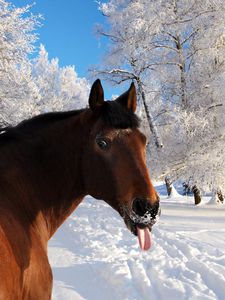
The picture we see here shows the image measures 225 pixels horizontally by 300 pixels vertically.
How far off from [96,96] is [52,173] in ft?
2.02

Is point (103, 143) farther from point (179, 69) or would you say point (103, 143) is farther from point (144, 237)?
point (179, 69)

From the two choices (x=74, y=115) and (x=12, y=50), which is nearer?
(x=74, y=115)

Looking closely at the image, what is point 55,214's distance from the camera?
2557 mm

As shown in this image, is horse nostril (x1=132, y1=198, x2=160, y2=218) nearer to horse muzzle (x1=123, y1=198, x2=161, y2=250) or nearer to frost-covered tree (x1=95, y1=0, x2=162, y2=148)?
horse muzzle (x1=123, y1=198, x2=161, y2=250)

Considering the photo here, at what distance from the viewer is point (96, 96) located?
2.41 m

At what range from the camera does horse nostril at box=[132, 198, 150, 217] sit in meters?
2.09

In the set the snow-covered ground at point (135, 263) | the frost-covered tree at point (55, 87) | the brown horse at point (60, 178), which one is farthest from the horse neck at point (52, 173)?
the frost-covered tree at point (55, 87)

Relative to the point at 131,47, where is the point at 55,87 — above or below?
above

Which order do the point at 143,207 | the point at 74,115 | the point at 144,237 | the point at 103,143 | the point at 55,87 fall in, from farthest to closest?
the point at 55,87
the point at 74,115
the point at 103,143
the point at 144,237
the point at 143,207

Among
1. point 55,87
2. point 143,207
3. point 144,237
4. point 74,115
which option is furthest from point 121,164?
point 55,87

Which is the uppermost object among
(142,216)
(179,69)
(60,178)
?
(179,69)

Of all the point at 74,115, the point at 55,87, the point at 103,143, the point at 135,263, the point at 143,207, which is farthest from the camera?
the point at 55,87

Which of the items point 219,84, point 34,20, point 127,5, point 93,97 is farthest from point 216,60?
point 93,97

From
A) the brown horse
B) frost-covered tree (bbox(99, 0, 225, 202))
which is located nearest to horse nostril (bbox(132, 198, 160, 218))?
the brown horse
